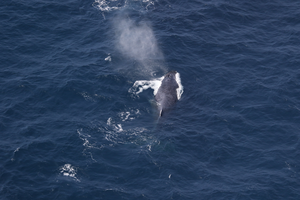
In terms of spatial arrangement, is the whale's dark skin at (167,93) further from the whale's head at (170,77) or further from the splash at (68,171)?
the splash at (68,171)

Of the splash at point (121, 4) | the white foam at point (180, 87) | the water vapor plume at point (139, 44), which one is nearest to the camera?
the white foam at point (180, 87)

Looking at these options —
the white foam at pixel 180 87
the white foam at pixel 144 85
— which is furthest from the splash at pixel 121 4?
the white foam at pixel 144 85

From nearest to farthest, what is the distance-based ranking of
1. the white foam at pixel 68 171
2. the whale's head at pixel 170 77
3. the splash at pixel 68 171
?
the splash at pixel 68 171 → the white foam at pixel 68 171 → the whale's head at pixel 170 77

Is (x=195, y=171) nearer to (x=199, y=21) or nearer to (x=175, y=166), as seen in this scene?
(x=175, y=166)

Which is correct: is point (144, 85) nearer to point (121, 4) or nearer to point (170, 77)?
point (170, 77)

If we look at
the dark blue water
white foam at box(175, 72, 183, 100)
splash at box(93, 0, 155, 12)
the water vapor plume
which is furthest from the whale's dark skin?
splash at box(93, 0, 155, 12)

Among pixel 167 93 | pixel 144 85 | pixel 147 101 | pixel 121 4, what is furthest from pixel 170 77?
pixel 121 4

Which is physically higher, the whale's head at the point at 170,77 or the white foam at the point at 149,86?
the whale's head at the point at 170,77

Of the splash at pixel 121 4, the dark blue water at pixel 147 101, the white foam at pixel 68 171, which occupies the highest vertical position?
the splash at pixel 121 4

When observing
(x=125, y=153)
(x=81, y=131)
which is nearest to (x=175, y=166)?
(x=125, y=153)
